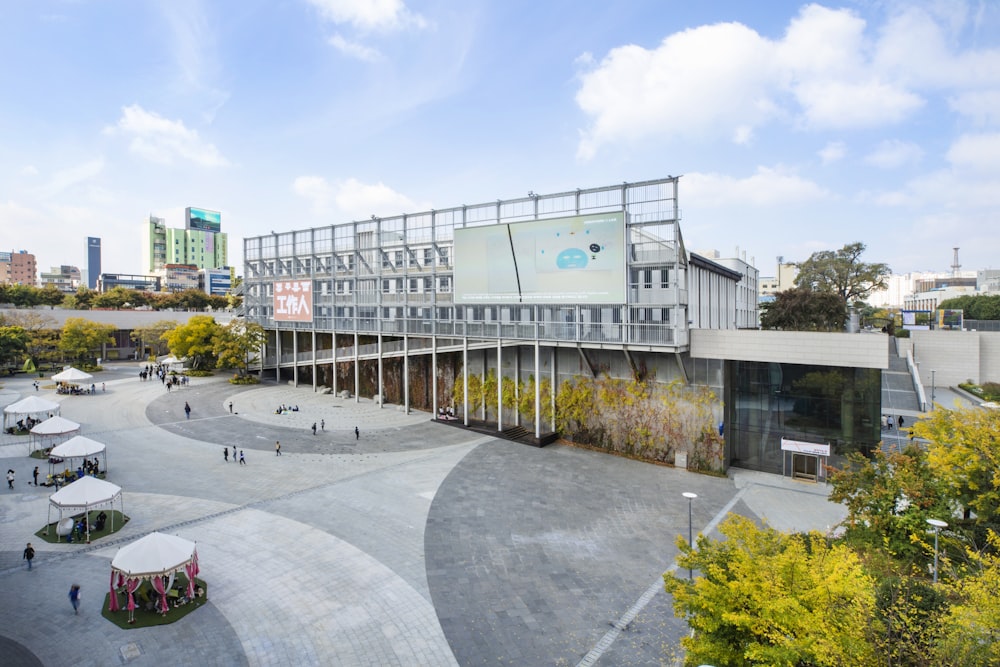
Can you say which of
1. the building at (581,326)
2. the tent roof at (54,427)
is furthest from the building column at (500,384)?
the tent roof at (54,427)

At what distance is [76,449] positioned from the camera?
2355 centimetres

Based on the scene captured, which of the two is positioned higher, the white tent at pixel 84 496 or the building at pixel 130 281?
the building at pixel 130 281

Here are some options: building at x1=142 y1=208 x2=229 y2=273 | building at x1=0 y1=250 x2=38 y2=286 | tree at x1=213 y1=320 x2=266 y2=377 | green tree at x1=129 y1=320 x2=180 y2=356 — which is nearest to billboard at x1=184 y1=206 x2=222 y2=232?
building at x1=142 y1=208 x2=229 y2=273

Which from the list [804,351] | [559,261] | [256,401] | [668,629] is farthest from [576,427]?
[256,401]

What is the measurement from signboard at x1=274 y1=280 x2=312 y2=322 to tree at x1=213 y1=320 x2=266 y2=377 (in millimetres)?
3406

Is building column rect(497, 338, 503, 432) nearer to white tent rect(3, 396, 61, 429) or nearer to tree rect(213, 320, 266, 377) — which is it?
white tent rect(3, 396, 61, 429)

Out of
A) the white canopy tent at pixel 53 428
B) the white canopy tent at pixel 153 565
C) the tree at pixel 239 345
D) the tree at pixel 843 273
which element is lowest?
the white canopy tent at pixel 153 565

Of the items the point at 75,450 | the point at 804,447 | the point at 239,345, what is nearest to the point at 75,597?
the point at 75,450

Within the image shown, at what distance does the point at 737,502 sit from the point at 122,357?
253ft

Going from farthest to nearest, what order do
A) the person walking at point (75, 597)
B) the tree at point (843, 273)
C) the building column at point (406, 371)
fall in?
the tree at point (843, 273)
the building column at point (406, 371)
the person walking at point (75, 597)

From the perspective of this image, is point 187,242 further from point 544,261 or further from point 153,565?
point 153,565

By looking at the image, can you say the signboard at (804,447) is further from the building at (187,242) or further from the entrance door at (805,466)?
the building at (187,242)

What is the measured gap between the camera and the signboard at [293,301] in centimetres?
4857

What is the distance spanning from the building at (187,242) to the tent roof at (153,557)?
17160 cm
